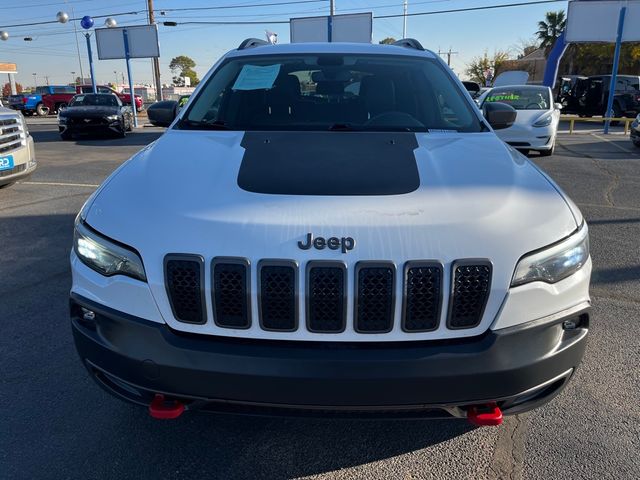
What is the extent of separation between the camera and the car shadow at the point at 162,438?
2.24 metres

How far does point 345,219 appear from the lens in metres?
1.86

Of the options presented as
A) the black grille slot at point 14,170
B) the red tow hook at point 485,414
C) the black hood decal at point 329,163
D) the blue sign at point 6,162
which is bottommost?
the black grille slot at point 14,170

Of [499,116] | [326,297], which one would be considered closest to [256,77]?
[499,116]

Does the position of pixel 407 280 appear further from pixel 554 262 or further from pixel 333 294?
pixel 554 262

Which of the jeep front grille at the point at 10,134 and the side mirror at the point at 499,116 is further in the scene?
the jeep front grille at the point at 10,134

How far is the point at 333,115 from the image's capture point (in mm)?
3152

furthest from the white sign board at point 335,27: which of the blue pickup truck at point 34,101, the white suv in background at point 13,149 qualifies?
the white suv in background at point 13,149

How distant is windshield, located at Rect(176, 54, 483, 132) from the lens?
3.07m

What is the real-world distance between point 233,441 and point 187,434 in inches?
9.0

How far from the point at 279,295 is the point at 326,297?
161 millimetres

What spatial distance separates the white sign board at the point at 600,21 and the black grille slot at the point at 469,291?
820 inches

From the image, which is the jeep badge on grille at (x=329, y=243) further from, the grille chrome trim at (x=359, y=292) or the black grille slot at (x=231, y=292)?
the black grille slot at (x=231, y=292)

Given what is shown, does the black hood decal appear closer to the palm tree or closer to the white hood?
the white hood

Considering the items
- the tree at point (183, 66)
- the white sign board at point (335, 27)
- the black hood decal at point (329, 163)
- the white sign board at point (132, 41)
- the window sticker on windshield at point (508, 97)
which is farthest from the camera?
the tree at point (183, 66)
